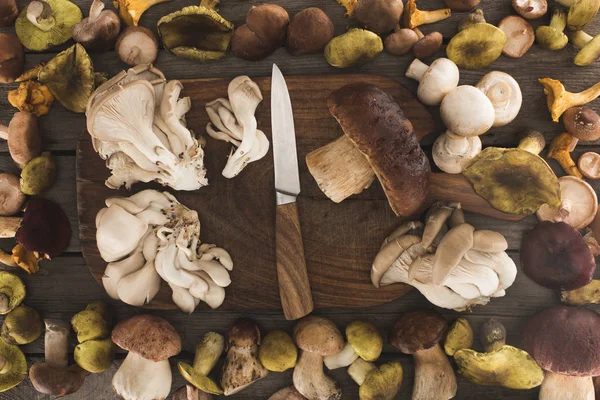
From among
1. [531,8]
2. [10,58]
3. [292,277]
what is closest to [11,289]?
[10,58]

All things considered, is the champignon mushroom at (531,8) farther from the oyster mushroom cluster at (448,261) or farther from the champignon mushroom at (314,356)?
the champignon mushroom at (314,356)

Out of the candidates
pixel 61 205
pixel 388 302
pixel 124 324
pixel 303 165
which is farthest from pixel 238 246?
pixel 61 205

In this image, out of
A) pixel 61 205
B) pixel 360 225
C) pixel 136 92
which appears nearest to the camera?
pixel 136 92

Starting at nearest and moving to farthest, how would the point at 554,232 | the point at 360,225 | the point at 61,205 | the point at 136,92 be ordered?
the point at 136,92 < the point at 554,232 < the point at 360,225 < the point at 61,205

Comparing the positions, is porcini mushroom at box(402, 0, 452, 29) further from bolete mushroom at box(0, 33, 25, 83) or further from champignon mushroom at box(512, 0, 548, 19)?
bolete mushroom at box(0, 33, 25, 83)

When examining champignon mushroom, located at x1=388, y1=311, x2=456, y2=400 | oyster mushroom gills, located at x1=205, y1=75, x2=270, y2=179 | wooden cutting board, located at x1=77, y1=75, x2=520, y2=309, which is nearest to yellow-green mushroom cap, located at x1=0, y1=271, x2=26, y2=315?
wooden cutting board, located at x1=77, y1=75, x2=520, y2=309

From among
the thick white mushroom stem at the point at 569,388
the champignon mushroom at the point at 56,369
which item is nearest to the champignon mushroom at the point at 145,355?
the champignon mushroom at the point at 56,369

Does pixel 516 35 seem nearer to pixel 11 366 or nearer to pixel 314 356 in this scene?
pixel 314 356

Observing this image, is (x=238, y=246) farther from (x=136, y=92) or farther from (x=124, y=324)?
(x=136, y=92)
